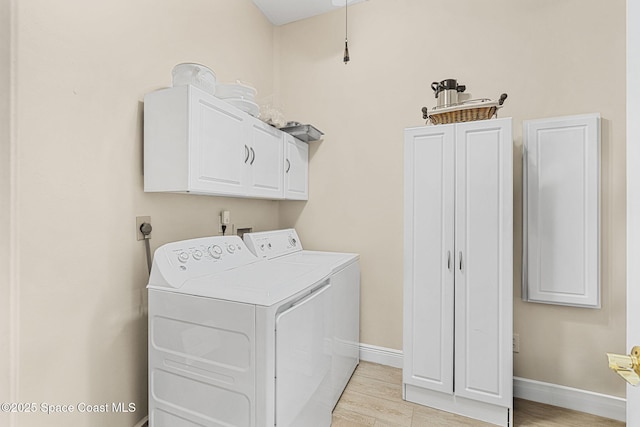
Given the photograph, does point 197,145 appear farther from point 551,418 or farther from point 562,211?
point 551,418

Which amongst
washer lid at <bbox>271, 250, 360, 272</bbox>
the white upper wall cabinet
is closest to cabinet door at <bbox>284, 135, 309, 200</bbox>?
washer lid at <bbox>271, 250, 360, 272</bbox>

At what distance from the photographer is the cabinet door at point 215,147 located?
5.10 ft

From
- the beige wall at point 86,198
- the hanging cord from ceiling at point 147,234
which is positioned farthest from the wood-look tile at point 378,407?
the hanging cord from ceiling at point 147,234

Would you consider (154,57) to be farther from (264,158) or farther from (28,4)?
(264,158)

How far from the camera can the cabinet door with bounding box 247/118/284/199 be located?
6.72 feet

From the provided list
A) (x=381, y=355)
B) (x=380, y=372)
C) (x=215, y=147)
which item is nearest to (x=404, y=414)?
(x=380, y=372)

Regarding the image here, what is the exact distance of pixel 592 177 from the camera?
1923 mm

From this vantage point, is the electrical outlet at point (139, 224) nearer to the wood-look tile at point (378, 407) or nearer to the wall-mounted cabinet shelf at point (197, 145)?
the wall-mounted cabinet shelf at point (197, 145)

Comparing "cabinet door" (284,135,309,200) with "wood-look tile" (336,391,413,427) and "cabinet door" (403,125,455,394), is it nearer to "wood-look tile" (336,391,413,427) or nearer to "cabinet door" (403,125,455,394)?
"cabinet door" (403,125,455,394)

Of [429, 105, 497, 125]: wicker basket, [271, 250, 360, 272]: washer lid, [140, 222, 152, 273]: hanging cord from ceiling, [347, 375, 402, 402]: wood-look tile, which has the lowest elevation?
[347, 375, 402, 402]: wood-look tile

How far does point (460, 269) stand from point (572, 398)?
3.79 ft

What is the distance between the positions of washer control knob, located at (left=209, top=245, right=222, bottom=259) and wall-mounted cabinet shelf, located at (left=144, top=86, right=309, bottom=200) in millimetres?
317

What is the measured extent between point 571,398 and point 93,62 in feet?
10.9

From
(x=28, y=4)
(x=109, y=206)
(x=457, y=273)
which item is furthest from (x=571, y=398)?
(x=28, y=4)
